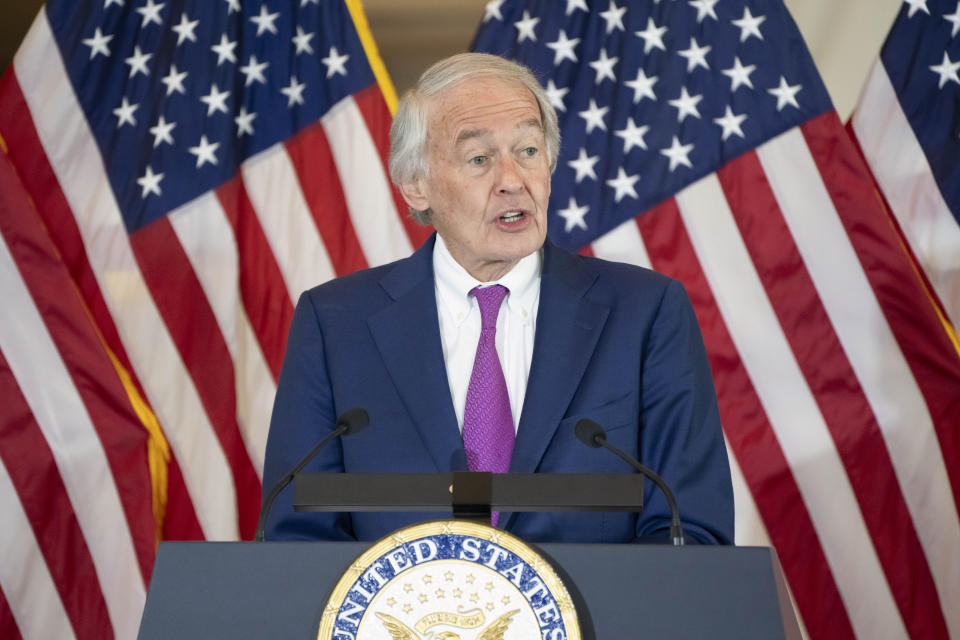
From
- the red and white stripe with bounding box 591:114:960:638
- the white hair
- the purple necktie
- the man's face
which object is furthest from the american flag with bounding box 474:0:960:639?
the purple necktie

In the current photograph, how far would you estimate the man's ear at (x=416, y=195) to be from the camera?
2113 mm

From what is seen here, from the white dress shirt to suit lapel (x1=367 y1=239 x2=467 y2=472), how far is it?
0.11 ft

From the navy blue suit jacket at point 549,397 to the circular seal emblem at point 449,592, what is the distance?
0.54 m

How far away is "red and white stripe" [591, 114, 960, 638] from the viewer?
3080 millimetres

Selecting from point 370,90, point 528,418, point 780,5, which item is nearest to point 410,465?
point 528,418

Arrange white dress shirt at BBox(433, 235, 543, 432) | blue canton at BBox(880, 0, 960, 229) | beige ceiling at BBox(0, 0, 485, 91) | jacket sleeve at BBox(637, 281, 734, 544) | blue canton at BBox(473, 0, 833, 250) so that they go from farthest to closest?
beige ceiling at BBox(0, 0, 485, 91), blue canton at BBox(473, 0, 833, 250), blue canton at BBox(880, 0, 960, 229), white dress shirt at BBox(433, 235, 543, 432), jacket sleeve at BBox(637, 281, 734, 544)

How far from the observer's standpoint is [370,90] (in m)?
3.50

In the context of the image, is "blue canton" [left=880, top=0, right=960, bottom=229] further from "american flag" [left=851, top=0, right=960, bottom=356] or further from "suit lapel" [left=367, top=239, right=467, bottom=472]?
"suit lapel" [left=367, top=239, right=467, bottom=472]

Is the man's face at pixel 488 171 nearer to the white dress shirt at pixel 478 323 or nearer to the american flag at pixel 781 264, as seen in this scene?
the white dress shirt at pixel 478 323

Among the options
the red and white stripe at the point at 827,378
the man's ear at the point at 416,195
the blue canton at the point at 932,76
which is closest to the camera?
the man's ear at the point at 416,195

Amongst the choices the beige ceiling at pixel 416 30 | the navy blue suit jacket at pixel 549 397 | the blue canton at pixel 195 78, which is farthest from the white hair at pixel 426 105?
the beige ceiling at pixel 416 30

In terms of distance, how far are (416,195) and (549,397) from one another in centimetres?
60

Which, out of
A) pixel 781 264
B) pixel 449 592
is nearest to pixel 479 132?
pixel 449 592

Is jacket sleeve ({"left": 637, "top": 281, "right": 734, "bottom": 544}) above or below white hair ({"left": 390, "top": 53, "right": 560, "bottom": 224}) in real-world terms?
below
